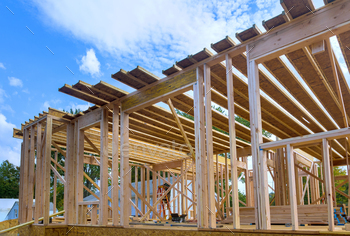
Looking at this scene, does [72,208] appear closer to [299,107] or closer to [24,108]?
[299,107]

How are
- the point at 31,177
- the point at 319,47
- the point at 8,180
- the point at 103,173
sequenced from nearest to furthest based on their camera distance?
the point at 319,47
the point at 103,173
the point at 31,177
the point at 8,180

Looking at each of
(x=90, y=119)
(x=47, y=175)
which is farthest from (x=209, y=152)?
(x=47, y=175)

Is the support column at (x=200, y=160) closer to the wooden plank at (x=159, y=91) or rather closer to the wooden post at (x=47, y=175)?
the wooden plank at (x=159, y=91)

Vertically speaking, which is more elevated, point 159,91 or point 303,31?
point 303,31

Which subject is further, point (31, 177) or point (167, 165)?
point (167, 165)

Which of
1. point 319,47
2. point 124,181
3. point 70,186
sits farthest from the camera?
point 70,186

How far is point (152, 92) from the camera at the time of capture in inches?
337

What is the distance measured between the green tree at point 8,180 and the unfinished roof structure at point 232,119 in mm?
30824

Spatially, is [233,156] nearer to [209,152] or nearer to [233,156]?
[233,156]

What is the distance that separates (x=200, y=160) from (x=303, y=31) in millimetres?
3273

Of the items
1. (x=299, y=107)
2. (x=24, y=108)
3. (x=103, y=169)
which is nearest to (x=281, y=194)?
(x=299, y=107)

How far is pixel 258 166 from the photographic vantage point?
5.76 meters

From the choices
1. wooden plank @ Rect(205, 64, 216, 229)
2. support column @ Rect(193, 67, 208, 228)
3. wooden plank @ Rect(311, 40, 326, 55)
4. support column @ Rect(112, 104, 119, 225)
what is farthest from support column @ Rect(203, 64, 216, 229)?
support column @ Rect(112, 104, 119, 225)

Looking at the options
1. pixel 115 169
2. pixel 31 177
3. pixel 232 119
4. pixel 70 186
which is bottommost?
pixel 70 186
